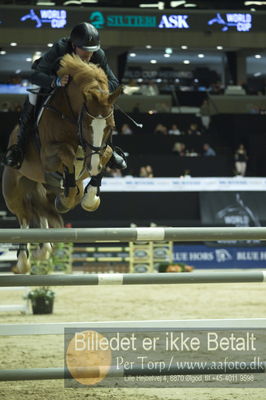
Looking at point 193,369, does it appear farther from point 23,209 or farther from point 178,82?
point 178,82

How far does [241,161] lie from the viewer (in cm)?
2303

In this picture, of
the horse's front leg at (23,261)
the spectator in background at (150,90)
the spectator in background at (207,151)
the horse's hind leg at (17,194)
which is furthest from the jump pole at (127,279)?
the spectator in background at (150,90)

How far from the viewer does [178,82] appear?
31.7m

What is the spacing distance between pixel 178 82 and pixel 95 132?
26.4 m

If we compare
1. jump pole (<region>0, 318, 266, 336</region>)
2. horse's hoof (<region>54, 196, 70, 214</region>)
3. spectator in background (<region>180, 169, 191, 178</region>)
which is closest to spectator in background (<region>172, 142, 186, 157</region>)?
spectator in background (<region>180, 169, 191, 178</region>)

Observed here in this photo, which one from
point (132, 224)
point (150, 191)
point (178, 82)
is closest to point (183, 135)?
point (150, 191)

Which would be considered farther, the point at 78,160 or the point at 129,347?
the point at 129,347

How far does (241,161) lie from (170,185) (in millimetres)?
3307

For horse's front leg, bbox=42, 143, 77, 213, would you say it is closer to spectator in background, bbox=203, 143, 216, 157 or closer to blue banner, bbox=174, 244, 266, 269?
blue banner, bbox=174, 244, 266, 269

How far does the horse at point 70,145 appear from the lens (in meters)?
5.89

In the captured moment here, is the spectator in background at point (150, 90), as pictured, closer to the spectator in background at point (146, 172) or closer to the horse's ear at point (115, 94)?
the spectator in background at point (146, 172)

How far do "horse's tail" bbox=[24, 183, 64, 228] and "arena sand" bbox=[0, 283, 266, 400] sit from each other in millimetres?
1327

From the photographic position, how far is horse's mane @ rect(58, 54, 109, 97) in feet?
19.9

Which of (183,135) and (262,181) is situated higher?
(183,135)
